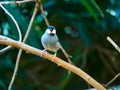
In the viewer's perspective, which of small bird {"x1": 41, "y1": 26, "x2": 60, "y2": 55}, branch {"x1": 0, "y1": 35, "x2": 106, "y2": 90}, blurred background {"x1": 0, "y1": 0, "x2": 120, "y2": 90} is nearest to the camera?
branch {"x1": 0, "y1": 35, "x2": 106, "y2": 90}

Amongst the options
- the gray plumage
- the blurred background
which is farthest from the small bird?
the blurred background

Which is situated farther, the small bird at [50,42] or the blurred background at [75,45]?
the blurred background at [75,45]

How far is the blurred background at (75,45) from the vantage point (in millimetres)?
1774

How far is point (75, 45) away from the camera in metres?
1.99

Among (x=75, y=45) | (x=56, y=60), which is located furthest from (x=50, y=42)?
(x=75, y=45)

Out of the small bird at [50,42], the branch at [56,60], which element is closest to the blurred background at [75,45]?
the small bird at [50,42]

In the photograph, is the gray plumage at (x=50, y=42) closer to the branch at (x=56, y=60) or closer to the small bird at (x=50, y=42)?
the small bird at (x=50, y=42)

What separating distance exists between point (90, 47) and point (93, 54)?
0.24 feet

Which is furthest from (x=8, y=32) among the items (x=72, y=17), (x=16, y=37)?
(x=72, y=17)

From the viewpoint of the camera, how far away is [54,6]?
1777 mm

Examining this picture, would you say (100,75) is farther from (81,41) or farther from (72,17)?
(72,17)

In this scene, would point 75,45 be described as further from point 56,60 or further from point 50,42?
point 56,60

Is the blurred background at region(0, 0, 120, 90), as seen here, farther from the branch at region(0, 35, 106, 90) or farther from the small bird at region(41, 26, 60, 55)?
the branch at region(0, 35, 106, 90)

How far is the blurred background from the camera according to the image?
1774mm
